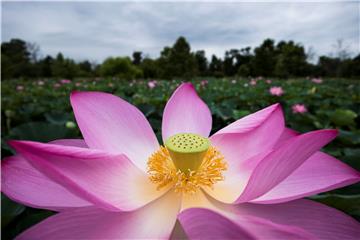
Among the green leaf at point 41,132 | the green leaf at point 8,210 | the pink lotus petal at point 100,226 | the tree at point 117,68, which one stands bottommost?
the green leaf at point 8,210

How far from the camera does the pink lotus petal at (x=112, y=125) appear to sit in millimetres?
447

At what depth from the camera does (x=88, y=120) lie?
45 centimetres

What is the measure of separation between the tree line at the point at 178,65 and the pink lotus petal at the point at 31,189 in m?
13.7

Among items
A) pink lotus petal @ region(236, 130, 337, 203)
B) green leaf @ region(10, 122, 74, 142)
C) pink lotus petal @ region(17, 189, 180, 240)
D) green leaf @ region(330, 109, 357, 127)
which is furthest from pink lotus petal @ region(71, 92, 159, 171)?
green leaf @ region(330, 109, 357, 127)

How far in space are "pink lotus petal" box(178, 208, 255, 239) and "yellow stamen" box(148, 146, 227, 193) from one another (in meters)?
0.16

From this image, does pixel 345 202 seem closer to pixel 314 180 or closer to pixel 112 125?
pixel 314 180

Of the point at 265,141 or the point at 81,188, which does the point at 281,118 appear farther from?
the point at 81,188

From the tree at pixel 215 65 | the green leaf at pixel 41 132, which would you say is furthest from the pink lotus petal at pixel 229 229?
the tree at pixel 215 65

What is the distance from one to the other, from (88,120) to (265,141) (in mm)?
264

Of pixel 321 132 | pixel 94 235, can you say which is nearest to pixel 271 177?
pixel 321 132

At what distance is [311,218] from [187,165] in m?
0.19

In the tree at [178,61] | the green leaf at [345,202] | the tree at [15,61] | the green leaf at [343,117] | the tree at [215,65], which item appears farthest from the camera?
the tree at [215,65]

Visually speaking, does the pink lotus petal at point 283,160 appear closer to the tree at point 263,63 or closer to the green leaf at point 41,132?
the green leaf at point 41,132

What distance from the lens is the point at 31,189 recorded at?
1.21 feet
